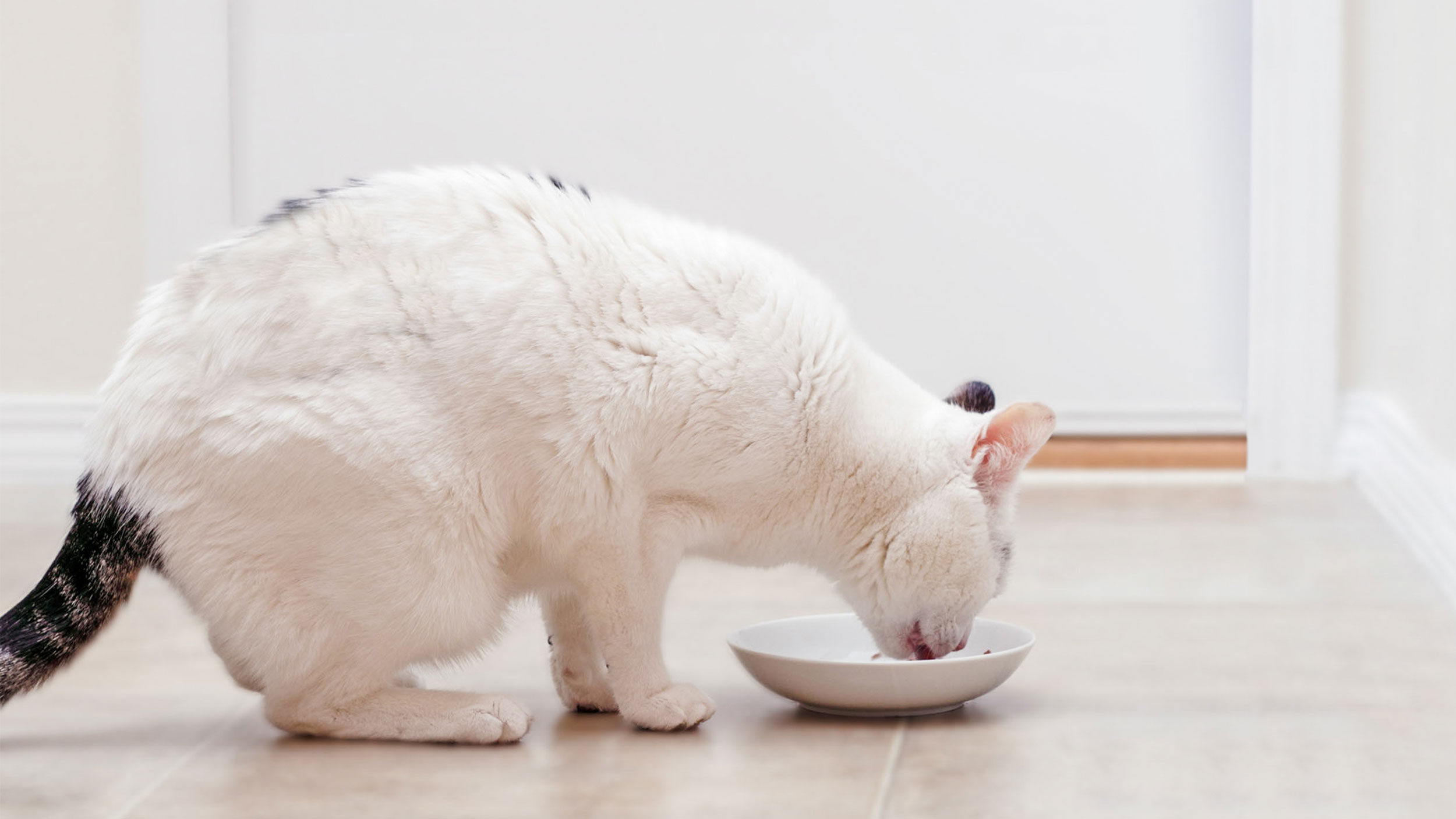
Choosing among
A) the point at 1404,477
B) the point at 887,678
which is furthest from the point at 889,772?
the point at 1404,477

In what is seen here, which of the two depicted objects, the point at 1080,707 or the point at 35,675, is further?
the point at 1080,707

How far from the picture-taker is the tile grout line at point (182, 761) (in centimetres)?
193

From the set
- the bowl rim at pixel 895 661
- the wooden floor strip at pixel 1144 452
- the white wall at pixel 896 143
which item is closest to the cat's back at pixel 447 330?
the bowl rim at pixel 895 661

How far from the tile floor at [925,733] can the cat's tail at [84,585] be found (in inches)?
6.7

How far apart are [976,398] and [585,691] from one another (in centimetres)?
79

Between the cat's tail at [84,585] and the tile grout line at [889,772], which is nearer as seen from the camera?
the tile grout line at [889,772]

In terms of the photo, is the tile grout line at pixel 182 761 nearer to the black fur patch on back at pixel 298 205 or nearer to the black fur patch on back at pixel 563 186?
the black fur patch on back at pixel 298 205

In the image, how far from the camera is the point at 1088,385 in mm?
4602

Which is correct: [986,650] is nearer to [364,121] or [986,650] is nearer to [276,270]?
[276,270]

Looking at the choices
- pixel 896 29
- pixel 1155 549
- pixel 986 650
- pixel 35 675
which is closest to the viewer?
pixel 35 675

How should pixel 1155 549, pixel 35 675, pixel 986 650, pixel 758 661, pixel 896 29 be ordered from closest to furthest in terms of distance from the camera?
pixel 35 675
pixel 758 661
pixel 986 650
pixel 1155 549
pixel 896 29

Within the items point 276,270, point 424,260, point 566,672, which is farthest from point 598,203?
point 566,672

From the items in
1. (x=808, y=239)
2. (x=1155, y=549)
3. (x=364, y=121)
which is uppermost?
(x=364, y=121)

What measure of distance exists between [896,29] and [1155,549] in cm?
180
